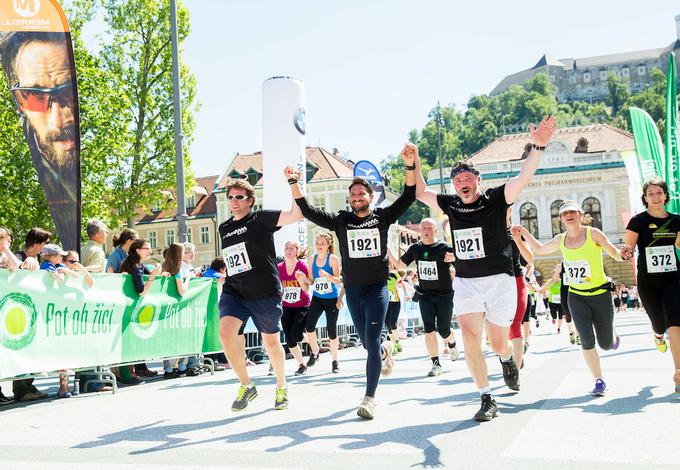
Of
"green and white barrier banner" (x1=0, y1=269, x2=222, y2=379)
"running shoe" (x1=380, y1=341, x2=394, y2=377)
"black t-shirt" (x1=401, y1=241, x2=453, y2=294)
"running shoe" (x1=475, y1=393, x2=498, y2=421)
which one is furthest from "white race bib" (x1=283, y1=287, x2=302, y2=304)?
"running shoe" (x1=475, y1=393, x2=498, y2=421)

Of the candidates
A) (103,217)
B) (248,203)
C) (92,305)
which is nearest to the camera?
(248,203)

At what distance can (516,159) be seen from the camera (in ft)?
221

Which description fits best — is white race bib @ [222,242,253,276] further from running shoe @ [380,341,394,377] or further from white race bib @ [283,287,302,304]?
white race bib @ [283,287,302,304]

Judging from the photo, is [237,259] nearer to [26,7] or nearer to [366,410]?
[366,410]

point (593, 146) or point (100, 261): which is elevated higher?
point (593, 146)

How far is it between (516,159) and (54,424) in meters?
63.8

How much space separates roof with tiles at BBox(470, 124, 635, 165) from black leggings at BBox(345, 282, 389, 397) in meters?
62.2

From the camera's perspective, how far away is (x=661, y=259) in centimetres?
760

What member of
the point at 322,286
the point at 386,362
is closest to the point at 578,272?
the point at 386,362

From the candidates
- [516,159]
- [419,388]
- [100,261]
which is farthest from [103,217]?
[516,159]

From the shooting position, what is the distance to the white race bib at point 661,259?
757 cm

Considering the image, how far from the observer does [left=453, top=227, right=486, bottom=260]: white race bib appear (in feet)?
20.9

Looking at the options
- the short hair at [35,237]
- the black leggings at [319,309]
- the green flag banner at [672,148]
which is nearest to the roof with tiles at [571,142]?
the green flag banner at [672,148]

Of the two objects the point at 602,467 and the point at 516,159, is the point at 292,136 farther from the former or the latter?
the point at 516,159
